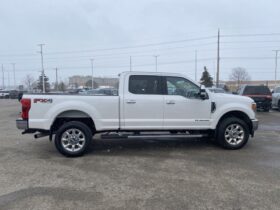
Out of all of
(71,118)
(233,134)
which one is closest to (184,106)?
(233,134)

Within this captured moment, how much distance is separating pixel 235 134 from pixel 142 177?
318cm

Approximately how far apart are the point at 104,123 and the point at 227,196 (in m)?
3.33

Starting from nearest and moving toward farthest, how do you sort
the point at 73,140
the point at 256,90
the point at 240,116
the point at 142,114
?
the point at 73,140, the point at 142,114, the point at 240,116, the point at 256,90

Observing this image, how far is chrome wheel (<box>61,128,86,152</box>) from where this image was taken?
607 centimetres

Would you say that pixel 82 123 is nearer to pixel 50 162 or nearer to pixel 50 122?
pixel 50 122

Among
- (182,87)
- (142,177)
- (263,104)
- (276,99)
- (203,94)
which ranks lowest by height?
(142,177)

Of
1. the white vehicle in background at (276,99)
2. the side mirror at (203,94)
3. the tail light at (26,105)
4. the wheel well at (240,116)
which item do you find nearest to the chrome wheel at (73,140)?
the tail light at (26,105)

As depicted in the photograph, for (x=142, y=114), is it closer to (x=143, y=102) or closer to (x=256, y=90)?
(x=143, y=102)

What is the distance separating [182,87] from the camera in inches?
259

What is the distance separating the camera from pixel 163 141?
307 inches

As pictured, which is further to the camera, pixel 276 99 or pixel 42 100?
pixel 276 99

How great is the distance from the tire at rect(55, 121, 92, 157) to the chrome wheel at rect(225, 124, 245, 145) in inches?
140

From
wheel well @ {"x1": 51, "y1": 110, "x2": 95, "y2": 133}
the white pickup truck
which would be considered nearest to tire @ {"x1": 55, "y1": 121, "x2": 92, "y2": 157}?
the white pickup truck

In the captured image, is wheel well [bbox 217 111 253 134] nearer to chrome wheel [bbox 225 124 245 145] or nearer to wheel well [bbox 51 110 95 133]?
chrome wheel [bbox 225 124 245 145]
